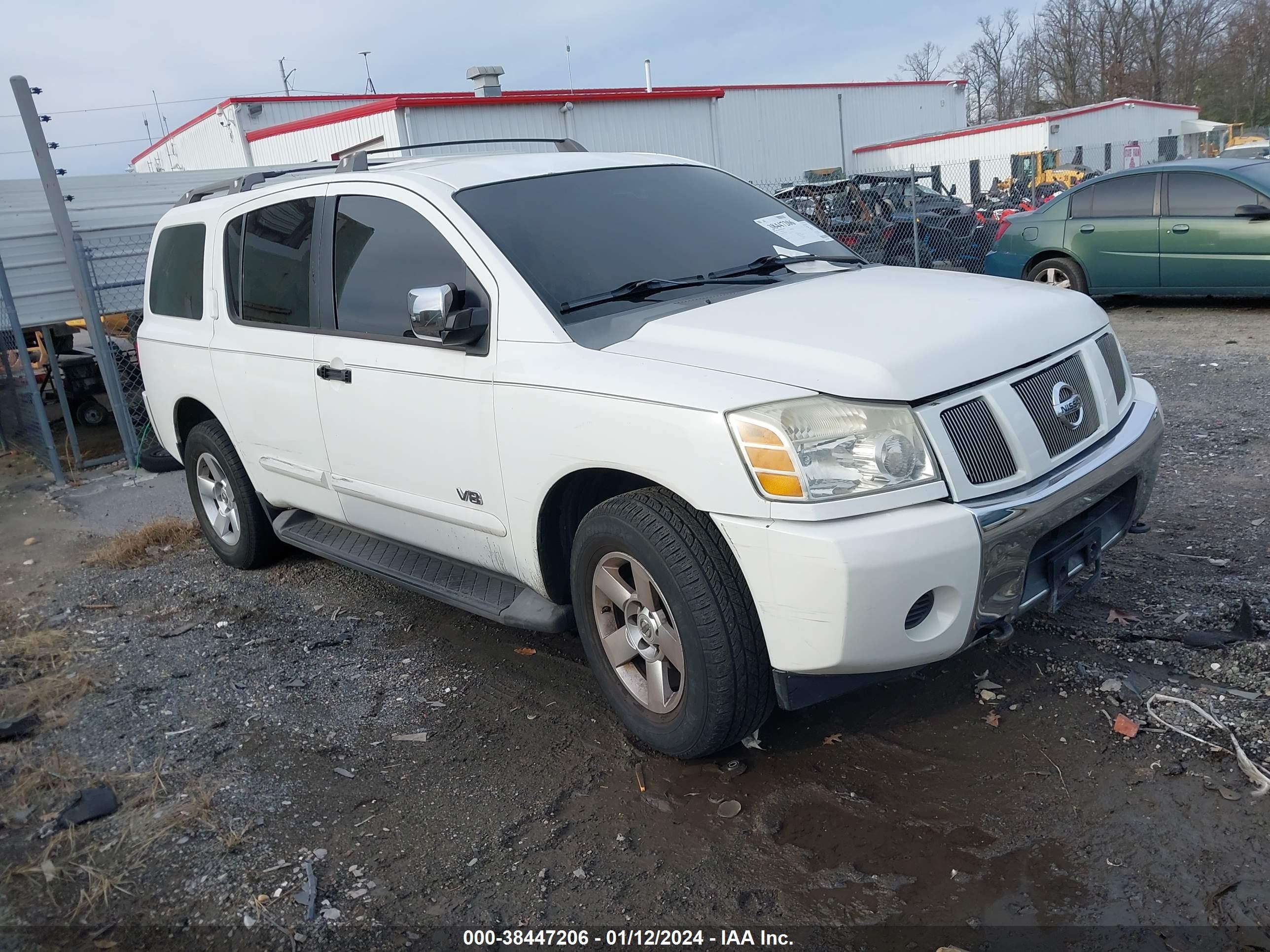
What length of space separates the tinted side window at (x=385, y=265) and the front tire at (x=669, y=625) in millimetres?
1036

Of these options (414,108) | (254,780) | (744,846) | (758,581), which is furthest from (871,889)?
A: (414,108)

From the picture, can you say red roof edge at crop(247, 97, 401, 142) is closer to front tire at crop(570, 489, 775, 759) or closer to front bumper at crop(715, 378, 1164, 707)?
front tire at crop(570, 489, 775, 759)

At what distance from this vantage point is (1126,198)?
10.7 m

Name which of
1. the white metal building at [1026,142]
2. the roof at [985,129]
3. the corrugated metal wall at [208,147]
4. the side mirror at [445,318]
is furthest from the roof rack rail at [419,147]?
the roof at [985,129]

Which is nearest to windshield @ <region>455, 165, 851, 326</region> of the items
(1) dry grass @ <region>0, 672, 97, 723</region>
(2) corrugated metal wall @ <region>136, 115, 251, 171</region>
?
(1) dry grass @ <region>0, 672, 97, 723</region>

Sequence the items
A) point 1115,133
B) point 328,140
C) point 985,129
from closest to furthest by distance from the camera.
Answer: point 328,140
point 985,129
point 1115,133

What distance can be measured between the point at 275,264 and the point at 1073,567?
11.5 ft

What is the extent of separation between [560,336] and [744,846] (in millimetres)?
1653

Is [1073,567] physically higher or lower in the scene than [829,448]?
lower

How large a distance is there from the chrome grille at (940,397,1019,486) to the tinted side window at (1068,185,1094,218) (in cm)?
939

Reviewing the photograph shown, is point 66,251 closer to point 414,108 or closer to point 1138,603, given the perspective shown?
point 1138,603

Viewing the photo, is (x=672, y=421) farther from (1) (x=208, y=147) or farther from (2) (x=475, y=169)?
(1) (x=208, y=147)

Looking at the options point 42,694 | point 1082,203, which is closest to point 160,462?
point 42,694

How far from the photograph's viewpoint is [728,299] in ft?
11.6
